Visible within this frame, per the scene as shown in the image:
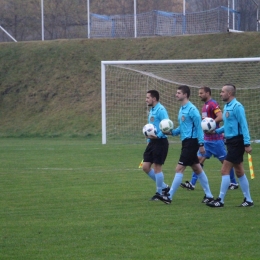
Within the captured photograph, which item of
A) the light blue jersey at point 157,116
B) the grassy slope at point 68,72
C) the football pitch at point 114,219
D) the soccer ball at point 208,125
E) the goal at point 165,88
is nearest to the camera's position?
the football pitch at point 114,219

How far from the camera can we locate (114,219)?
845cm

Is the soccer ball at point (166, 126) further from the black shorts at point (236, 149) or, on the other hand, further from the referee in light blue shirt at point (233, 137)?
the black shorts at point (236, 149)

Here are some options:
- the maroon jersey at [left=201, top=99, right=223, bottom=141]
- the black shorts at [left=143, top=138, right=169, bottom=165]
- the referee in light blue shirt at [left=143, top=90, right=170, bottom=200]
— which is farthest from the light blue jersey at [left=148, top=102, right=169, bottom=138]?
the maroon jersey at [left=201, top=99, right=223, bottom=141]

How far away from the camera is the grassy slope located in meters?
31.0

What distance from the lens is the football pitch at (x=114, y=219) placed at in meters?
6.64

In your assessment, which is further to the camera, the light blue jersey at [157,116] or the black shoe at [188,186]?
the black shoe at [188,186]

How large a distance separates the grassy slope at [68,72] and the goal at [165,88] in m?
2.21

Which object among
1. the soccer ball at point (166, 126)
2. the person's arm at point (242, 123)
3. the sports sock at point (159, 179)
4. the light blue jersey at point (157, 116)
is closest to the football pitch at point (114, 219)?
the sports sock at point (159, 179)

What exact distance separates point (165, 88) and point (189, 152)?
1710cm

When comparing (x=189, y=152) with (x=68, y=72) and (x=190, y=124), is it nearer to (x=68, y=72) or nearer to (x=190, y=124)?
(x=190, y=124)

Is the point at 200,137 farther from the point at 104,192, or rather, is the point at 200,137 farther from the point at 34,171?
the point at 34,171

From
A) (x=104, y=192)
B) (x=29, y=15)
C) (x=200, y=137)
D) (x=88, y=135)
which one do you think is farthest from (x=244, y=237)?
(x=29, y=15)

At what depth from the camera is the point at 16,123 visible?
3203 cm

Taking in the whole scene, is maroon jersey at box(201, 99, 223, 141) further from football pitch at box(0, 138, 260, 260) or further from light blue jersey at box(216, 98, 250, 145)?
light blue jersey at box(216, 98, 250, 145)
